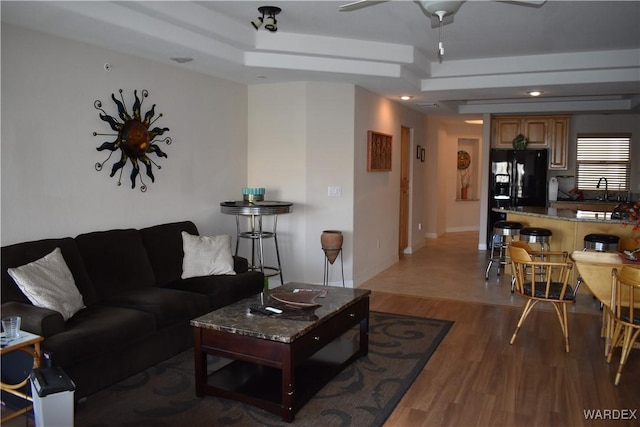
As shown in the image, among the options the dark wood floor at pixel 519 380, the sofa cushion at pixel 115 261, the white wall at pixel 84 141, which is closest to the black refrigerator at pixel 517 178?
the dark wood floor at pixel 519 380

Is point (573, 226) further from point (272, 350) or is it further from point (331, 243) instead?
point (272, 350)

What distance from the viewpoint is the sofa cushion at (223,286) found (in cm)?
426

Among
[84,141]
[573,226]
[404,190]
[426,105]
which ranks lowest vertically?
[573,226]

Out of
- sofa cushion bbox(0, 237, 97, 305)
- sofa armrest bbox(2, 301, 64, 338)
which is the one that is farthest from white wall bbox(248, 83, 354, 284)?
sofa armrest bbox(2, 301, 64, 338)

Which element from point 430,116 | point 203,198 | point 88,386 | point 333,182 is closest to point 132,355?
point 88,386

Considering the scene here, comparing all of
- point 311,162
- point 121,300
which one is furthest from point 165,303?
point 311,162

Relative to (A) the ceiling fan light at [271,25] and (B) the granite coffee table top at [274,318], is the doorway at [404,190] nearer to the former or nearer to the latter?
(A) the ceiling fan light at [271,25]

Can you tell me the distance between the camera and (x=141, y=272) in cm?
430

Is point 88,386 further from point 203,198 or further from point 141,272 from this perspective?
point 203,198

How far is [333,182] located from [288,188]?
1.75ft

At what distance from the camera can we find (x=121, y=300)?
386 centimetres

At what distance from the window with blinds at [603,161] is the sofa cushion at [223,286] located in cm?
652

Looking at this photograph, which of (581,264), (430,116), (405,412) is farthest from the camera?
(430,116)

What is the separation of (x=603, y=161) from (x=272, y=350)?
766cm
